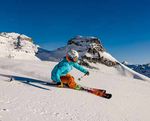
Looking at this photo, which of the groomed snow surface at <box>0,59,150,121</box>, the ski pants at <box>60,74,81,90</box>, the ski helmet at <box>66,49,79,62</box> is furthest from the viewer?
the ski helmet at <box>66,49,79,62</box>

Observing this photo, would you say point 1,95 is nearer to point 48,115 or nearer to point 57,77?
point 48,115

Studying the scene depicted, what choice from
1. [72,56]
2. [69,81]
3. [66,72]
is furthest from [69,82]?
[72,56]

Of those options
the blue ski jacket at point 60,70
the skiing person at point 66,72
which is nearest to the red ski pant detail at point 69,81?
the skiing person at point 66,72

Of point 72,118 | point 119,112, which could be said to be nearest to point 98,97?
point 119,112

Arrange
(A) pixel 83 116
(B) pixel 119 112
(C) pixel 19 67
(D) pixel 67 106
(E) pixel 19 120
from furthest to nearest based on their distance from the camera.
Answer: (C) pixel 19 67 < (B) pixel 119 112 < (D) pixel 67 106 < (A) pixel 83 116 < (E) pixel 19 120

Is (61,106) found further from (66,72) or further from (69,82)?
(66,72)

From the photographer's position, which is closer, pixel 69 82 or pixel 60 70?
pixel 69 82

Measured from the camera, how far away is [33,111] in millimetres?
8617

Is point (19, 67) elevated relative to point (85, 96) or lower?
elevated

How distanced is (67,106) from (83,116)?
0.94m

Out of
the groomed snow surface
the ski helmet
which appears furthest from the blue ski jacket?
the groomed snow surface

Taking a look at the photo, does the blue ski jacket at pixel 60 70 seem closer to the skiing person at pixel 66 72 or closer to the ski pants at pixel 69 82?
the skiing person at pixel 66 72

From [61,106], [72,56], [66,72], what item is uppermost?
[72,56]

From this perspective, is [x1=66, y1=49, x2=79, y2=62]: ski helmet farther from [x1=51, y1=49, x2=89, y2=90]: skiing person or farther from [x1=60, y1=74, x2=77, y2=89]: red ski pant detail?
[x1=60, y1=74, x2=77, y2=89]: red ski pant detail
